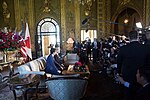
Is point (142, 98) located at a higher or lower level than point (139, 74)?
lower

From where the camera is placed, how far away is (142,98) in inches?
86.4

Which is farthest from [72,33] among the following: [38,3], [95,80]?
[95,80]

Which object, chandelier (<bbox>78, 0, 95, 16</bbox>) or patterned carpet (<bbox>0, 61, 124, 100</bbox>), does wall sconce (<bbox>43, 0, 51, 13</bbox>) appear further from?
patterned carpet (<bbox>0, 61, 124, 100</bbox>)

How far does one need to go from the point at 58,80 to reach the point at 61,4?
12.3 m

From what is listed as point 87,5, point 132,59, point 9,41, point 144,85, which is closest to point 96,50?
point 87,5

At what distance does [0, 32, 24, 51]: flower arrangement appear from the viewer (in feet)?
16.2

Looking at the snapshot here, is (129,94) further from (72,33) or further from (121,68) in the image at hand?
(72,33)

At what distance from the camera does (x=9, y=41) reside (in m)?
5.07

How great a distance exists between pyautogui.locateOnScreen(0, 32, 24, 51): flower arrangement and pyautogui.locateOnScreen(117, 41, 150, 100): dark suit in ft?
10.5

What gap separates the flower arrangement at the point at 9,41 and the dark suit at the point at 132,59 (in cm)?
320

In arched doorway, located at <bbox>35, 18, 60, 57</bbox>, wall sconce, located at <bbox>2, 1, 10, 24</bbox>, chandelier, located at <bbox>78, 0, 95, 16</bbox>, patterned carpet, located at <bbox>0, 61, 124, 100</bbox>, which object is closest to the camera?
patterned carpet, located at <bbox>0, 61, 124, 100</bbox>

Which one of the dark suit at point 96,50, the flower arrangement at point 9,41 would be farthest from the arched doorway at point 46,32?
the flower arrangement at point 9,41

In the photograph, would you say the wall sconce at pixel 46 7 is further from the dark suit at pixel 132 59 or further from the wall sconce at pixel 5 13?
the dark suit at pixel 132 59

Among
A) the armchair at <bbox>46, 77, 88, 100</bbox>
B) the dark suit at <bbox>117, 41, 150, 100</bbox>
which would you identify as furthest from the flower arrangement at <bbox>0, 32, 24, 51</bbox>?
the dark suit at <bbox>117, 41, 150, 100</bbox>
